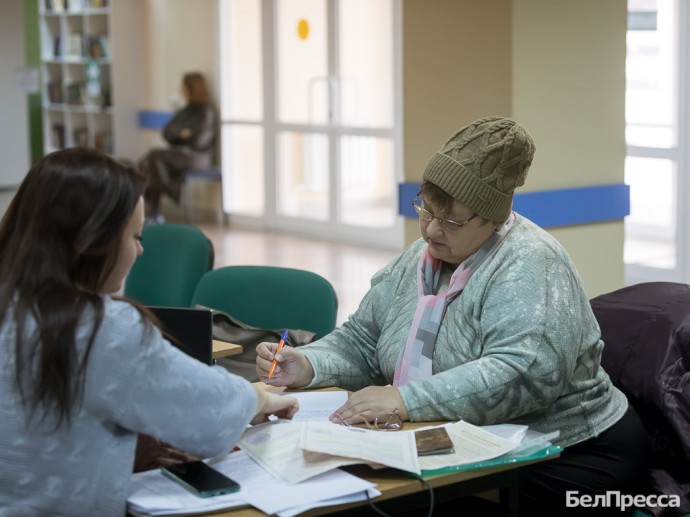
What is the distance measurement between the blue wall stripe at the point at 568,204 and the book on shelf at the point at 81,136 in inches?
320

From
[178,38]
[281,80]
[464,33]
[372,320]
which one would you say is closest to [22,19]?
[178,38]

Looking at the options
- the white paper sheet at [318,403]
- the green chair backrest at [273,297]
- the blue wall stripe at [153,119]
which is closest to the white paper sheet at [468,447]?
the white paper sheet at [318,403]

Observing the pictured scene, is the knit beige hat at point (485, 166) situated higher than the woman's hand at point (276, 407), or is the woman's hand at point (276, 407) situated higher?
the knit beige hat at point (485, 166)

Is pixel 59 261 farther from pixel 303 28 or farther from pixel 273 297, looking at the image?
pixel 303 28

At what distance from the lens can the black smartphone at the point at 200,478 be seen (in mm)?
1837

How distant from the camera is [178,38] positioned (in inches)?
427

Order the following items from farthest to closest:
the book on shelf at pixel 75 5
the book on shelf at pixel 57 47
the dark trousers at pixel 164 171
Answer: the book on shelf at pixel 57 47 < the book on shelf at pixel 75 5 < the dark trousers at pixel 164 171

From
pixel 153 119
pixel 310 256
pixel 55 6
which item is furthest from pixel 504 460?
pixel 55 6

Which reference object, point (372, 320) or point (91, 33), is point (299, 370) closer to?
point (372, 320)

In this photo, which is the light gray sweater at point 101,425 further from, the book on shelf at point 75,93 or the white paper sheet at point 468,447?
the book on shelf at point 75,93

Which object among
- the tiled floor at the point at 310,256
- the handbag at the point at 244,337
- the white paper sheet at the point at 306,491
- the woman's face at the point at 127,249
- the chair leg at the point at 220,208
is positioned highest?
the woman's face at the point at 127,249

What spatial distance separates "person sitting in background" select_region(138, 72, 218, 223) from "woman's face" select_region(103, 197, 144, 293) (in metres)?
8.20

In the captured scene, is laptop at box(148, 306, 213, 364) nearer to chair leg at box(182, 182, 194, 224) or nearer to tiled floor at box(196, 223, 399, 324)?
tiled floor at box(196, 223, 399, 324)

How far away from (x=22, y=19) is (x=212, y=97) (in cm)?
408
